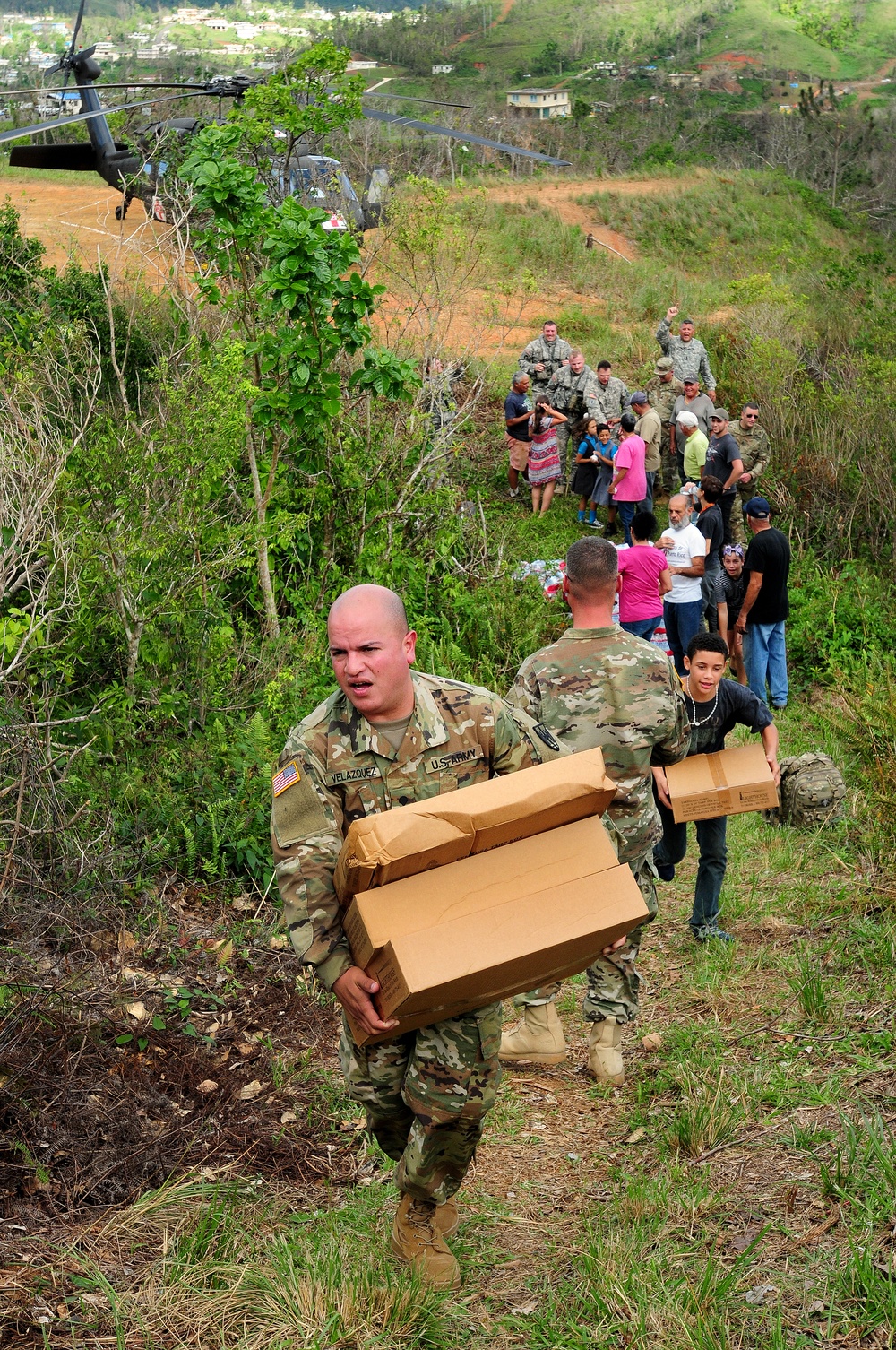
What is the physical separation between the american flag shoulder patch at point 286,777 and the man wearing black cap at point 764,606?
5.94 meters

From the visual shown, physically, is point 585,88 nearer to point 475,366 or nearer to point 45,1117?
point 475,366

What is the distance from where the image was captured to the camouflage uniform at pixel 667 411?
41.2 feet

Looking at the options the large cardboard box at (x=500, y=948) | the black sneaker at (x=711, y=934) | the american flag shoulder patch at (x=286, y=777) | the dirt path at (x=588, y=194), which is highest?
the american flag shoulder patch at (x=286, y=777)

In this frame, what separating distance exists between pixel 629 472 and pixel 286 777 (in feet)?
28.2

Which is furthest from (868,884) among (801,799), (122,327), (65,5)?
(65,5)

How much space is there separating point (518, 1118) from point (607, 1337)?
1406 mm

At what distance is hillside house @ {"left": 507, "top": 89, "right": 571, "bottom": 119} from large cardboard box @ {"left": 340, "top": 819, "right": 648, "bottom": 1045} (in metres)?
57.9

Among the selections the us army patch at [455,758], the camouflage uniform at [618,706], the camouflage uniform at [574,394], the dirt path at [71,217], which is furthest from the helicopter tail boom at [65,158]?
the us army patch at [455,758]

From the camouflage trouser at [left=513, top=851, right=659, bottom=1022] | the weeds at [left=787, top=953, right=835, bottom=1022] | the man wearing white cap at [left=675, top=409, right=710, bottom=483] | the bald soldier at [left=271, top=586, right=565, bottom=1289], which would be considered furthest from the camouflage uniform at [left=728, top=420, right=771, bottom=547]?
the bald soldier at [left=271, top=586, right=565, bottom=1289]

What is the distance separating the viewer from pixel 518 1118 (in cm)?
418

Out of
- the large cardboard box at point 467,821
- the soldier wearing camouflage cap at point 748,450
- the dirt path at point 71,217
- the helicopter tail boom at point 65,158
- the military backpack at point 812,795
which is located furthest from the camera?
the dirt path at point 71,217

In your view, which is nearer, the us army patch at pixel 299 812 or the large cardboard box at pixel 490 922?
the large cardboard box at pixel 490 922

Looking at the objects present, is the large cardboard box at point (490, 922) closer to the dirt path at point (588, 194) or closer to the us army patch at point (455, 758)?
the us army patch at point (455, 758)

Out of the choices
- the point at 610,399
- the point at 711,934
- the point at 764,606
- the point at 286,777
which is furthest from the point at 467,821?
the point at 610,399
